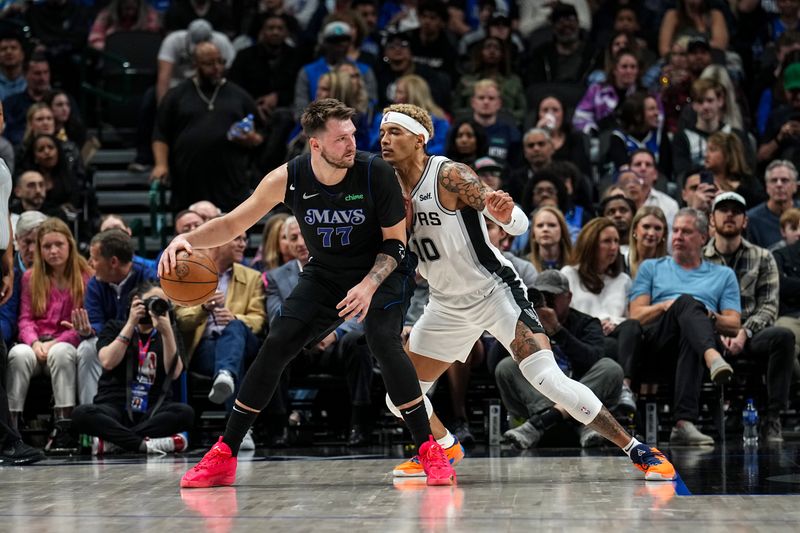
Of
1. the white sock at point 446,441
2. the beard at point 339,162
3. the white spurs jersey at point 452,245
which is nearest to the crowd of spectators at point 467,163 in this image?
the white sock at point 446,441

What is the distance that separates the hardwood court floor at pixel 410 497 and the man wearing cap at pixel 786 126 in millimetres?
4681

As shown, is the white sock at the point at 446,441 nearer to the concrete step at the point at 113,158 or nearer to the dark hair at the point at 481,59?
the dark hair at the point at 481,59

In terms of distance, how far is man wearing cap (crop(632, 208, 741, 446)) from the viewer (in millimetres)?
8695

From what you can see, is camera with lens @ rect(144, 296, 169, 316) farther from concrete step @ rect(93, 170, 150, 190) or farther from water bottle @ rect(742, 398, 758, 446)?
concrete step @ rect(93, 170, 150, 190)

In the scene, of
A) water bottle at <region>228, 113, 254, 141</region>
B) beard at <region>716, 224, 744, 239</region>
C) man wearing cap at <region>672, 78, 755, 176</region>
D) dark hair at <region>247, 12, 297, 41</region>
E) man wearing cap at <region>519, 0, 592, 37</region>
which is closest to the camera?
beard at <region>716, 224, 744, 239</region>

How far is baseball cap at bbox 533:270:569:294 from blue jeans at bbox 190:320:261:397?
204 centimetres

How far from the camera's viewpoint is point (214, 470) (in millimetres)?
6340

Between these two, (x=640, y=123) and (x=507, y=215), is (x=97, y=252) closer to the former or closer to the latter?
(x=507, y=215)

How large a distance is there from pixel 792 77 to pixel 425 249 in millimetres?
7000

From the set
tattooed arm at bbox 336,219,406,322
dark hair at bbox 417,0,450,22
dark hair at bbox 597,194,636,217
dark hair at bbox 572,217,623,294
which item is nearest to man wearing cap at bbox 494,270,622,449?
dark hair at bbox 572,217,623,294

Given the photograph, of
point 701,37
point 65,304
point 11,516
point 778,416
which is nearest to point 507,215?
point 11,516

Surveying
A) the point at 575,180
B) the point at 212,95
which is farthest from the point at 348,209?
the point at 212,95

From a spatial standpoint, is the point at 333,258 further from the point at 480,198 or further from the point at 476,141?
the point at 476,141

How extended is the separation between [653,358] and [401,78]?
4.19 meters
